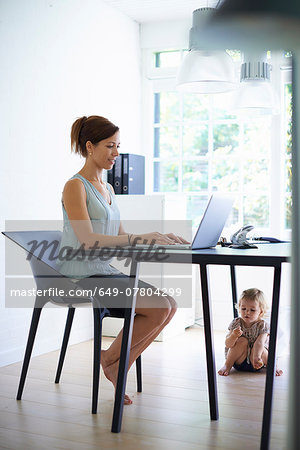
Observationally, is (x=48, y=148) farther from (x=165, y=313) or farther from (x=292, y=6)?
(x=292, y=6)

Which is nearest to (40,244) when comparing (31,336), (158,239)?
(31,336)

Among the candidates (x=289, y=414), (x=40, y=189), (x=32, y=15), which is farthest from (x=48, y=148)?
(x=289, y=414)

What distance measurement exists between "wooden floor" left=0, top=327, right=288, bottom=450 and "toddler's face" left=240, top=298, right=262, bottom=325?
13.0 inches

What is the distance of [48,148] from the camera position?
4.19m

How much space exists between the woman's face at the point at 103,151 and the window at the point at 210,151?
2.31 meters

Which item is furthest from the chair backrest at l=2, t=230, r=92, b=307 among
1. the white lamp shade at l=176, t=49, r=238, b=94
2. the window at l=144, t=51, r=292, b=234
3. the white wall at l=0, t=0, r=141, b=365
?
the window at l=144, t=51, r=292, b=234

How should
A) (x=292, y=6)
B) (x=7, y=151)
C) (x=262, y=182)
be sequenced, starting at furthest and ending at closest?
1. (x=262, y=182)
2. (x=7, y=151)
3. (x=292, y=6)

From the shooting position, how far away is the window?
205 inches

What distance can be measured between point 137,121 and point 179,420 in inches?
134

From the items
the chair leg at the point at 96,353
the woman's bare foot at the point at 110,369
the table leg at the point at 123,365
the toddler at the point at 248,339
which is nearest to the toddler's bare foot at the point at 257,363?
the toddler at the point at 248,339

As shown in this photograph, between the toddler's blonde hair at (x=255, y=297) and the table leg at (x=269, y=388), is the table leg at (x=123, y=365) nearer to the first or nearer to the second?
the table leg at (x=269, y=388)

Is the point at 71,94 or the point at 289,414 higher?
the point at 71,94

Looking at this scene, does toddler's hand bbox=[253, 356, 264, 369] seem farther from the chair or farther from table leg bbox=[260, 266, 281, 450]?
table leg bbox=[260, 266, 281, 450]

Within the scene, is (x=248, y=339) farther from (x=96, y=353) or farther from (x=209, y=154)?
(x=209, y=154)
